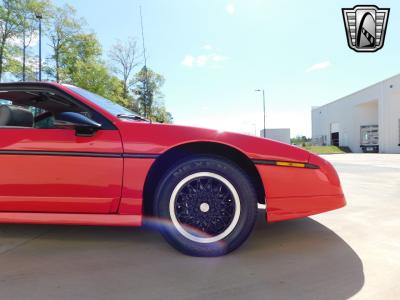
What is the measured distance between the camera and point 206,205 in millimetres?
2359

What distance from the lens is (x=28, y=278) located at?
1.96 m

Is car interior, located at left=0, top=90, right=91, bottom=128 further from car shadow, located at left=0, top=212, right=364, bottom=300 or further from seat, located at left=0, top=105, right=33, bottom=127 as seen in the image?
car shadow, located at left=0, top=212, right=364, bottom=300

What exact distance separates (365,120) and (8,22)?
3863cm

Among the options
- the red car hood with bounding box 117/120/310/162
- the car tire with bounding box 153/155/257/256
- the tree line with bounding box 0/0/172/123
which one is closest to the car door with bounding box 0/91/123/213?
the red car hood with bounding box 117/120/310/162

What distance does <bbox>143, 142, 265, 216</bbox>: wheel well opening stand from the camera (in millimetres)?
2406

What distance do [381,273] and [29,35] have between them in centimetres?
2753

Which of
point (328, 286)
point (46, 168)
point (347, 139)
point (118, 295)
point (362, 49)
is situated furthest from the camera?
point (347, 139)

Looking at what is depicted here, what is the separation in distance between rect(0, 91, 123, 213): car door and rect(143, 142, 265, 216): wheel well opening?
0.25m

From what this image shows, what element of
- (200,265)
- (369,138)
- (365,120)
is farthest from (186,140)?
(365,120)

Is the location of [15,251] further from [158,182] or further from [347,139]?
[347,139]

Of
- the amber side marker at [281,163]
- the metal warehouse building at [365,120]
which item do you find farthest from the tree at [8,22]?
the metal warehouse building at [365,120]

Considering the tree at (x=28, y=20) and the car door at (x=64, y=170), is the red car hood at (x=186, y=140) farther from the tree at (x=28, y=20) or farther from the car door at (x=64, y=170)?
the tree at (x=28, y=20)

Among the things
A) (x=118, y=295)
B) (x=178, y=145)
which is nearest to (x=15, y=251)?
(x=118, y=295)

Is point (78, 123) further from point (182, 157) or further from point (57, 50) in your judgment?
point (57, 50)
